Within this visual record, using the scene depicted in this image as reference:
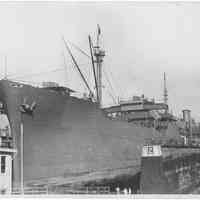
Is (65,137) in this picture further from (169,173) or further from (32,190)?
(169,173)

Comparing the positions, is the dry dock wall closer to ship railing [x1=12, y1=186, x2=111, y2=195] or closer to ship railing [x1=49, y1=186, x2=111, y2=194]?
ship railing [x1=49, y1=186, x2=111, y2=194]

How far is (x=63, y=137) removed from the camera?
1477 centimetres

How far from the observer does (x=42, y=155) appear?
13.8 m

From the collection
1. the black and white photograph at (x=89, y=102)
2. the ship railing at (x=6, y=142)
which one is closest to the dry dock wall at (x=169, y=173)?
the black and white photograph at (x=89, y=102)

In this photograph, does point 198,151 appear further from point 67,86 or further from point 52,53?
point 52,53

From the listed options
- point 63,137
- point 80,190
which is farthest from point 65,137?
point 80,190

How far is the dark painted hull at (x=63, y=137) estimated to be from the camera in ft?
45.1

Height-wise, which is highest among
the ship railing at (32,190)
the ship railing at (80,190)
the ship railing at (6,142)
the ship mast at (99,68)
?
the ship mast at (99,68)

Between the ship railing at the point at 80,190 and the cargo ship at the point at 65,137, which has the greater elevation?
the cargo ship at the point at 65,137

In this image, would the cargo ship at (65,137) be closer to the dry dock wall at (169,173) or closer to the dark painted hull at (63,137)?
the dark painted hull at (63,137)

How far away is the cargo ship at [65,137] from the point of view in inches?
539

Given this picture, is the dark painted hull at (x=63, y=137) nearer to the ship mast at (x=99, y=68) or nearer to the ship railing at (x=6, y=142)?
the ship railing at (x=6, y=142)

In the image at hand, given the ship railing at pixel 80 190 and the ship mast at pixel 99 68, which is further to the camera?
the ship mast at pixel 99 68

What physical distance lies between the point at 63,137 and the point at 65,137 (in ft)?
0.34
